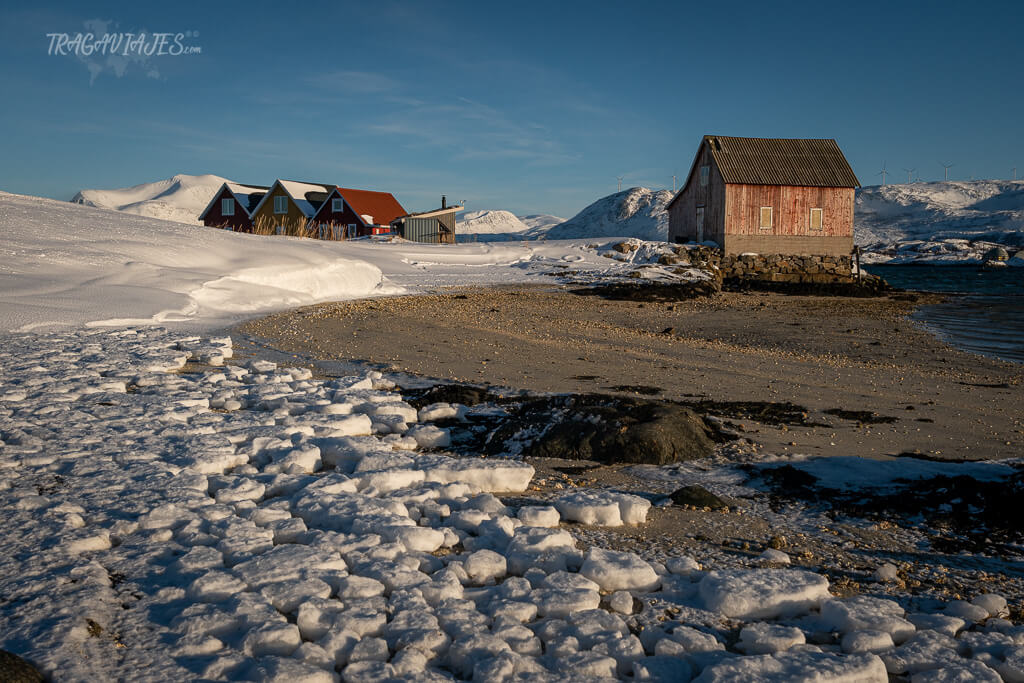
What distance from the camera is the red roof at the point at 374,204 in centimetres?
4778

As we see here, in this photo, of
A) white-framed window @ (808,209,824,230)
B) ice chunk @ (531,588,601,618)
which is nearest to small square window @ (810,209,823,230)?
white-framed window @ (808,209,824,230)

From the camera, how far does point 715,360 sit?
9406 millimetres

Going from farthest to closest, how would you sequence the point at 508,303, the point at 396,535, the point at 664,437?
the point at 508,303, the point at 664,437, the point at 396,535

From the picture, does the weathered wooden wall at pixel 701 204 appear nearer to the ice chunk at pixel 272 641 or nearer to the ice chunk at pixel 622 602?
the ice chunk at pixel 622 602

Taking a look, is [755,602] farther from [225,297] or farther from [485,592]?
[225,297]

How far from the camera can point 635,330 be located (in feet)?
42.3

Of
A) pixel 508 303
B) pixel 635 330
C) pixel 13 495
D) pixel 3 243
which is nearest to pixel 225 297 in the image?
pixel 3 243

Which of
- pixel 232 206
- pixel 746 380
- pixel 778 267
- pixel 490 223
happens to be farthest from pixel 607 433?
pixel 490 223

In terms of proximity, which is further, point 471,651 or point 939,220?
point 939,220

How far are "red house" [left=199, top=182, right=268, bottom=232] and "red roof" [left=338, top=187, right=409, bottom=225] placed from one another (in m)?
6.82

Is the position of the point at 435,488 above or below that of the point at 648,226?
below

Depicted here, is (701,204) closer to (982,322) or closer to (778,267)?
(778,267)

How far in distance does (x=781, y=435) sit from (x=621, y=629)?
3.32 m

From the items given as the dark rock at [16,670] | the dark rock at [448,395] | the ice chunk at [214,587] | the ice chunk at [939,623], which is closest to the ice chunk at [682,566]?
the ice chunk at [939,623]
